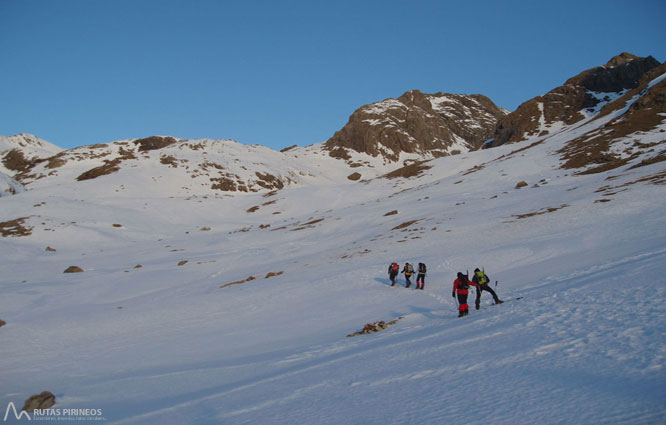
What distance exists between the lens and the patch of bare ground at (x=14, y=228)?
48.1 m

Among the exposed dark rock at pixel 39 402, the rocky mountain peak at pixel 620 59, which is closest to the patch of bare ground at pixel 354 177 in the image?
the rocky mountain peak at pixel 620 59

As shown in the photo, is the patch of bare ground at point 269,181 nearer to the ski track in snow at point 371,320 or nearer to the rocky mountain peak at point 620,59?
the ski track in snow at point 371,320

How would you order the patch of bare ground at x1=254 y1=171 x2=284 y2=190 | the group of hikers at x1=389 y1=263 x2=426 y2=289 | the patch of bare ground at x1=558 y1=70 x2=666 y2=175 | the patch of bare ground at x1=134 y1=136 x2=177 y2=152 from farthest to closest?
the patch of bare ground at x1=134 y1=136 x2=177 y2=152 → the patch of bare ground at x1=254 y1=171 x2=284 y2=190 → the patch of bare ground at x1=558 y1=70 x2=666 y2=175 → the group of hikers at x1=389 y1=263 x2=426 y2=289

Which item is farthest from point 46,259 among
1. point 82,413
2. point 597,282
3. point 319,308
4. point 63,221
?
point 597,282

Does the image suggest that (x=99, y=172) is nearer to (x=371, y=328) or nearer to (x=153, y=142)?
(x=153, y=142)

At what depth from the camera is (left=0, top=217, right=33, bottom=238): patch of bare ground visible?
4809 centimetres

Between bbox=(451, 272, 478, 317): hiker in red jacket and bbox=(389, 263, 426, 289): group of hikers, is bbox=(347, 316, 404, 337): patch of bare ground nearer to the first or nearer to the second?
bbox=(451, 272, 478, 317): hiker in red jacket

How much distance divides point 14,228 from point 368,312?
181 feet

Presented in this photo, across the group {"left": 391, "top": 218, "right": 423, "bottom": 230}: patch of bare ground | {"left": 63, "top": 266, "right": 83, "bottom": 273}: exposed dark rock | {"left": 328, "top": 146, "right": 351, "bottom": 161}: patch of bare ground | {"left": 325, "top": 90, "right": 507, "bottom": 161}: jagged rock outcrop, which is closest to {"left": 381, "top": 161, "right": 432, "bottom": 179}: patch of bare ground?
{"left": 391, "top": 218, "right": 423, "bottom": 230}: patch of bare ground

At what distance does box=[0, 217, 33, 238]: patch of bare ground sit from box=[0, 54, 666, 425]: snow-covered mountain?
13.7 inches

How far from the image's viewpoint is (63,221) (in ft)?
179

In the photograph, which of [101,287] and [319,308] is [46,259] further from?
[319,308]

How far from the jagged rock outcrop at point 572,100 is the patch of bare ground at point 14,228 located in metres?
116

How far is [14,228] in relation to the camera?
49500mm
